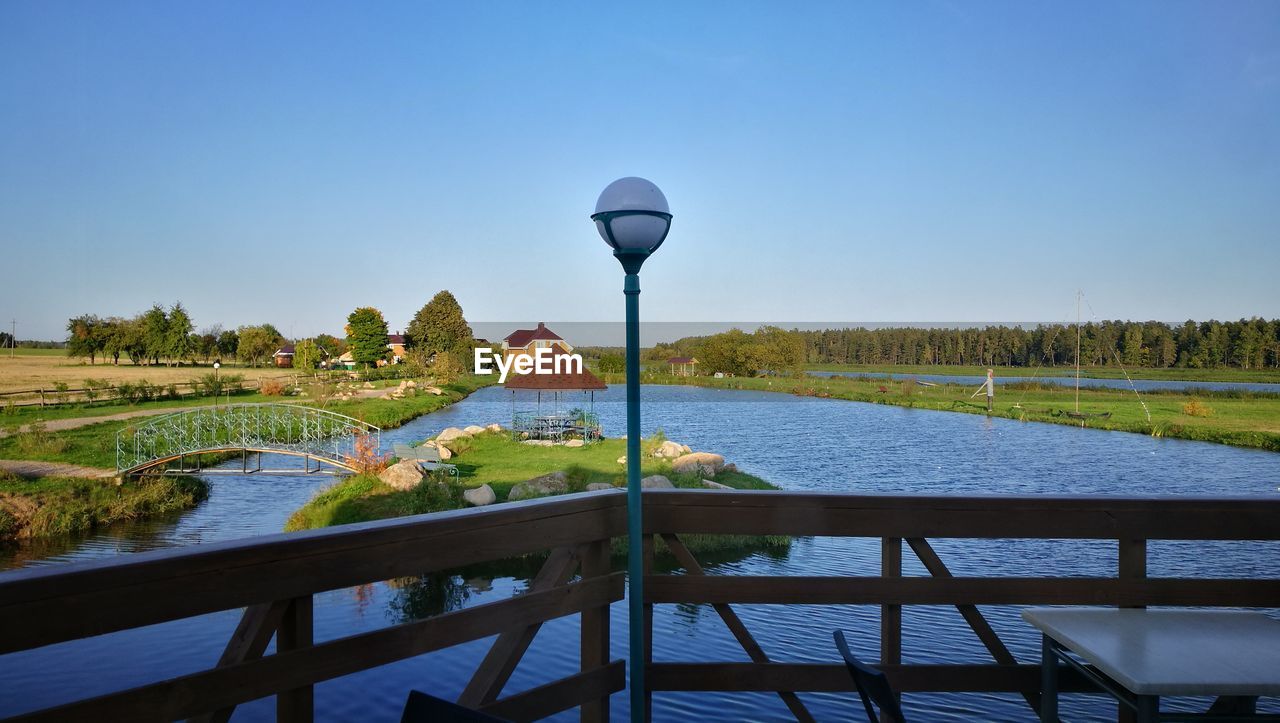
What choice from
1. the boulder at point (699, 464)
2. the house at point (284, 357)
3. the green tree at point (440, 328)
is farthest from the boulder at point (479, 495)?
the house at point (284, 357)

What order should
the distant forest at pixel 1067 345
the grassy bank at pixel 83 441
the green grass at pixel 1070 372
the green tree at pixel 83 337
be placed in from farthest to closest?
the green tree at pixel 83 337 → the distant forest at pixel 1067 345 → the green grass at pixel 1070 372 → the grassy bank at pixel 83 441

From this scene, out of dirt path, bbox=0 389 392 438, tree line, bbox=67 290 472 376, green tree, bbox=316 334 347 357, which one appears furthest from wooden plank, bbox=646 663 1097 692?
green tree, bbox=316 334 347 357

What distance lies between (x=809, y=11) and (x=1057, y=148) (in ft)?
80.0

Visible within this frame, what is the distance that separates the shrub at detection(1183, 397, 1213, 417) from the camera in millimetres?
37969

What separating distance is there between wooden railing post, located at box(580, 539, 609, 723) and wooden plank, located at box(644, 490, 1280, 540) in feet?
0.55

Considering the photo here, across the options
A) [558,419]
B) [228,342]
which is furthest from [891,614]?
[228,342]

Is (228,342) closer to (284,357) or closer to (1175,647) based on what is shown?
(284,357)

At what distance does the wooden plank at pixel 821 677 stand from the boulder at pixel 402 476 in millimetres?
15171

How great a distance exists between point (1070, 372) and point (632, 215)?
2413 inches

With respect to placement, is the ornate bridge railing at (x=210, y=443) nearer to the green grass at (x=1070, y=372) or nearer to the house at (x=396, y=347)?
the house at (x=396, y=347)

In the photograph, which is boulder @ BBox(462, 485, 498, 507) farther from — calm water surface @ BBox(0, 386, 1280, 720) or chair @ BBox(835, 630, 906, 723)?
chair @ BBox(835, 630, 906, 723)

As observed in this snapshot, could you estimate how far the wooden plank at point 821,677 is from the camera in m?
2.21

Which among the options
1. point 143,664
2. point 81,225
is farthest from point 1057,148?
point 81,225

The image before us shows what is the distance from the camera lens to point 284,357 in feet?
241
